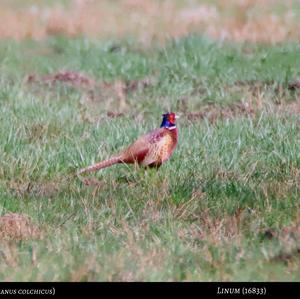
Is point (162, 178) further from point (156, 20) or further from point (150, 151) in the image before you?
point (156, 20)

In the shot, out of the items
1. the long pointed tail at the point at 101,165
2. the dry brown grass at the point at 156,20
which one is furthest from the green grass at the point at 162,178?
the dry brown grass at the point at 156,20

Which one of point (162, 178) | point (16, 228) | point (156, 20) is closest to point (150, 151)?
point (162, 178)

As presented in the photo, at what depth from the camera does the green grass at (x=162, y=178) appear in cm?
613

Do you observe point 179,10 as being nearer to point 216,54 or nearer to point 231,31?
point 231,31

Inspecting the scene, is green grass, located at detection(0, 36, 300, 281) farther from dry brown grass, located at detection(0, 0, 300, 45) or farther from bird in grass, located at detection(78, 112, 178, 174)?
dry brown grass, located at detection(0, 0, 300, 45)

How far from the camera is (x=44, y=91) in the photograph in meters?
11.5

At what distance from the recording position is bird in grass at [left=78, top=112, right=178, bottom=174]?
7973 mm

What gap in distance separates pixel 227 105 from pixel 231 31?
11.7ft

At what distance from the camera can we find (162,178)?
25.3 feet

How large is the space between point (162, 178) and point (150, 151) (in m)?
0.34

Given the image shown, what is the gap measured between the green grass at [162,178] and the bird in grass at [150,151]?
0.27 ft

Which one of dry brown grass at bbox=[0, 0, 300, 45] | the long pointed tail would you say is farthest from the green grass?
dry brown grass at bbox=[0, 0, 300, 45]

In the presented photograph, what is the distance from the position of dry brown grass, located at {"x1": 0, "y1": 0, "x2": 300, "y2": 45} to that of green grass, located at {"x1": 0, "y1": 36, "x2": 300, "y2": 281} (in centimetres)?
152

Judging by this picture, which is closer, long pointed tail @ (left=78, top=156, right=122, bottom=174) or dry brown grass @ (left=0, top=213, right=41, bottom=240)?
dry brown grass @ (left=0, top=213, right=41, bottom=240)
